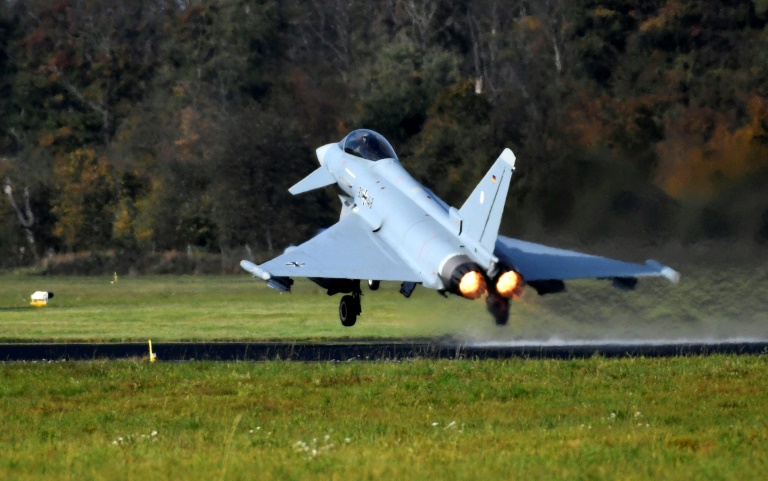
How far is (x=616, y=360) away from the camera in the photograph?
2464 cm

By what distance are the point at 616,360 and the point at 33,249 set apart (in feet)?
139

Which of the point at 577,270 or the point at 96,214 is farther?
the point at 96,214

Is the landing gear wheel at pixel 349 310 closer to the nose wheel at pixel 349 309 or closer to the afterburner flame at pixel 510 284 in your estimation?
the nose wheel at pixel 349 309

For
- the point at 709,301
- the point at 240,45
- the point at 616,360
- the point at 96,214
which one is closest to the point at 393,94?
the point at 96,214

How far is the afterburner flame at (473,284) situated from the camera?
1010 inches

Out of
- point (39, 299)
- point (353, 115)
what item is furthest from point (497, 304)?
point (353, 115)

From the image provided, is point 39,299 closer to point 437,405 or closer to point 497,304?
point 497,304

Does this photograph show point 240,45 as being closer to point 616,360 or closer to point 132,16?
point 132,16

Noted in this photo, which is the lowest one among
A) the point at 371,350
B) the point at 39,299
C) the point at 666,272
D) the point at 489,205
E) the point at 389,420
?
the point at 39,299

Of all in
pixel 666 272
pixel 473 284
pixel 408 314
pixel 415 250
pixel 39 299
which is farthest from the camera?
pixel 39 299

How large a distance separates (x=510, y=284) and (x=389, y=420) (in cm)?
848

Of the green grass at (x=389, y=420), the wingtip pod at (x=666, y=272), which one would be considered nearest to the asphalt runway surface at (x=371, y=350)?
the wingtip pod at (x=666, y=272)

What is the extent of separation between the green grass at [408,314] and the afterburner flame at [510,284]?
5028 mm

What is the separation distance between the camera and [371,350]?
97.3ft
